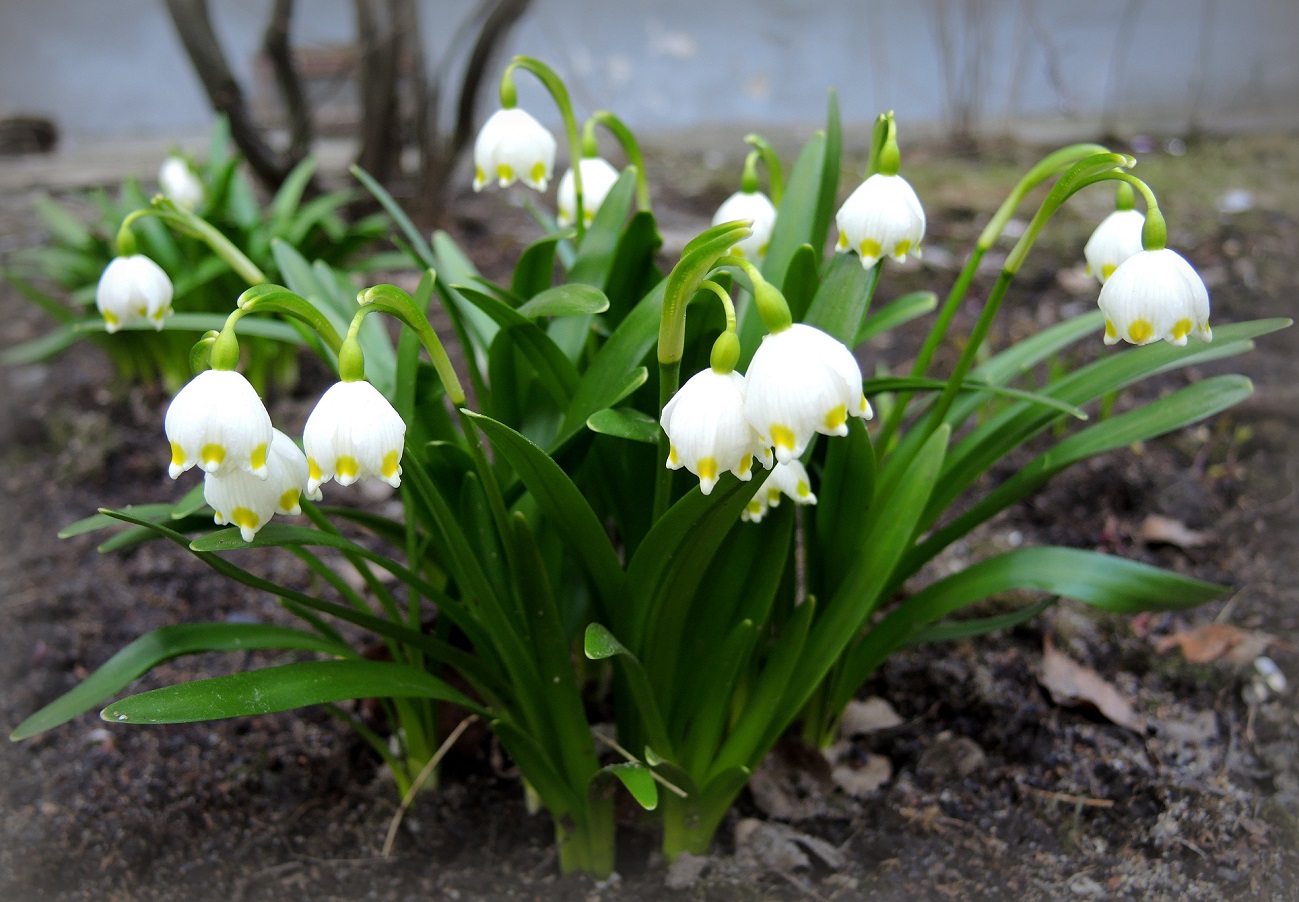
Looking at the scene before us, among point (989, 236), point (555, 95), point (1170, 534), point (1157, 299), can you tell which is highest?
point (555, 95)

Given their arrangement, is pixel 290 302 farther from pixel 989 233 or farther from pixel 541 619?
pixel 989 233

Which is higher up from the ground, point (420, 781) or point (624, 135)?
point (624, 135)

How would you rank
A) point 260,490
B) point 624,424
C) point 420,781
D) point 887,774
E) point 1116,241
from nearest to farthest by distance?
point 260,490 < point 624,424 < point 1116,241 < point 420,781 < point 887,774

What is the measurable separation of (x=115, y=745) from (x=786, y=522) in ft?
4.09

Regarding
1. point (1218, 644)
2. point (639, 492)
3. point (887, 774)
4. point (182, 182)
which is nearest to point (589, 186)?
point (639, 492)

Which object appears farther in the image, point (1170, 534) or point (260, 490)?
point (1170, 534)

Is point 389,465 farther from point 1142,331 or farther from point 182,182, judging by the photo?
point 182,182

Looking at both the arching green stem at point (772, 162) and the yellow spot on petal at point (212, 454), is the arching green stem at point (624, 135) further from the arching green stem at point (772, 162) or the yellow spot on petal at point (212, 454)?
the yellow spot on petal at point (212, 454)

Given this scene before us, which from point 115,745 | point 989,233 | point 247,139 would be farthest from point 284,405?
point 989,233

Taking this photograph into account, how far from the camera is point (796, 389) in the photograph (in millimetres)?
829

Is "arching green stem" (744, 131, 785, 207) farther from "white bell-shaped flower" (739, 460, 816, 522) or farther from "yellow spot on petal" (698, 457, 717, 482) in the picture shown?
"yellow spot on petal" (698, 457, 717, 482)

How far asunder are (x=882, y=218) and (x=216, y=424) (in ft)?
2.44

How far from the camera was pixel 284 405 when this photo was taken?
113 inches

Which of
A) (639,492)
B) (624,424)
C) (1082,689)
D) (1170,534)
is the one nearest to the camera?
(624,424)
